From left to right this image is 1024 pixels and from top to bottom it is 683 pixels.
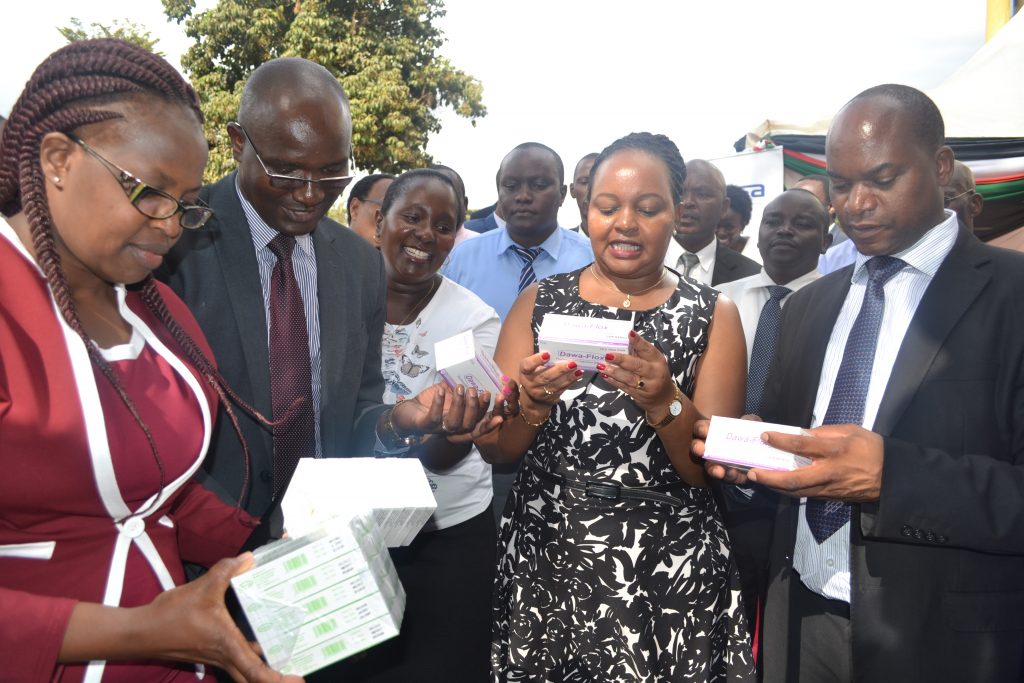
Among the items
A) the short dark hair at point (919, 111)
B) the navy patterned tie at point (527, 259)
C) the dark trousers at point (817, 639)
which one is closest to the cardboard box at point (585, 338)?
the dark trousers at point (817, 639)

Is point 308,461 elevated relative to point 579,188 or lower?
lower

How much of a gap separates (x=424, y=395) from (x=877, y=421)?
57.8 inches

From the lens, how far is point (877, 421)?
7.23 feet

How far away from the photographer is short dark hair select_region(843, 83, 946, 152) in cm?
240

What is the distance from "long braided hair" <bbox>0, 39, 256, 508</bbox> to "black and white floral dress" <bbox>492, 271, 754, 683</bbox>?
141cm

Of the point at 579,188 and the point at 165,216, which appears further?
the point at 579,188

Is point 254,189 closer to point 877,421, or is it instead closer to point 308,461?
point 308,461

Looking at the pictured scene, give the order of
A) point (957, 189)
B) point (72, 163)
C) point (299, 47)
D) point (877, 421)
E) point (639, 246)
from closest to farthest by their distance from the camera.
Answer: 1. point (72, 163)
2. point (877, 421)
3. point (639, 246)
4. point (957, 189)
5. point (299, 47)

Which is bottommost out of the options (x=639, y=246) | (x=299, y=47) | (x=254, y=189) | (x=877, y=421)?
(x=877, y=421)

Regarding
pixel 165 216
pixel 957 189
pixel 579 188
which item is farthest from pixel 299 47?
pixel 165 216

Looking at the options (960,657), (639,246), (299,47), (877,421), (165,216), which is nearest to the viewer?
(165,216)

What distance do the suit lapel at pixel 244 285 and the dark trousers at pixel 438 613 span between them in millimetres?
1177

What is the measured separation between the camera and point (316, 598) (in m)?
1.25

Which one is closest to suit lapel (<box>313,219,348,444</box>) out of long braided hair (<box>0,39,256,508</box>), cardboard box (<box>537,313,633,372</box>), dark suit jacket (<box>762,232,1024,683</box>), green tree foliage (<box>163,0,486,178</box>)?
cardboard box (<box>537,313,633,372</box>)
